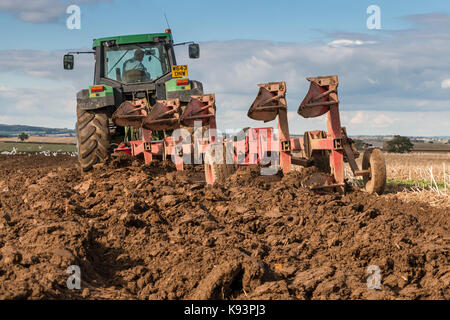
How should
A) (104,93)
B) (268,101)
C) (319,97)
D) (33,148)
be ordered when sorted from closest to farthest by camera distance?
(319,97) → (268,101) → (104,93) → (33,148)

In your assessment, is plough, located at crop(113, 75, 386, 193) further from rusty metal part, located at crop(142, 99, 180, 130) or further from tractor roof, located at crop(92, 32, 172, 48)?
tractor roof, located at crop(92, 32, 172, 48)

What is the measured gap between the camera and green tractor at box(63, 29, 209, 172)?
8219 millimetres

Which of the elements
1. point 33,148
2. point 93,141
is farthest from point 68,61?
point 33,148

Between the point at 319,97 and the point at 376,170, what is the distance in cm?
121

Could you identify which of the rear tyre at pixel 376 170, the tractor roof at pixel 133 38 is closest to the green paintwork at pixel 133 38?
the tractor roof at pixel 133 38

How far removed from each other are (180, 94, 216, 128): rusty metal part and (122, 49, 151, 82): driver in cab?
2.87m

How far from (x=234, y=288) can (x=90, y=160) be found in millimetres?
5877

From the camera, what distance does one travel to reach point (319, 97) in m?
6.64

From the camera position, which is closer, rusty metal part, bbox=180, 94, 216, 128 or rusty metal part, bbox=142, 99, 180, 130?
rusty metal part, bbox=180, 94, 216, 128

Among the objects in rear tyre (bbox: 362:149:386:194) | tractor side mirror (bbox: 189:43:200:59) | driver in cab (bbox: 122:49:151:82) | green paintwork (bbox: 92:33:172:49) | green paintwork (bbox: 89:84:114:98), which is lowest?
rear tyre (bbox: 362:149:386:194)

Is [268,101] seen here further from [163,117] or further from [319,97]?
[163,117]

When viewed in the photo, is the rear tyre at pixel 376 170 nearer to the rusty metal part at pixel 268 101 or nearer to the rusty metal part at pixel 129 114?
the rusty metal part at pixel 268 101

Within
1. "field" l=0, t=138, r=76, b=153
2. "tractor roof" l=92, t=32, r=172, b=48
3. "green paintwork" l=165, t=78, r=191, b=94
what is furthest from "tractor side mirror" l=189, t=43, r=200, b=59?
"field" l=0, t=138, r=76, b=153

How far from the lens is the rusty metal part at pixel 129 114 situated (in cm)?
813
